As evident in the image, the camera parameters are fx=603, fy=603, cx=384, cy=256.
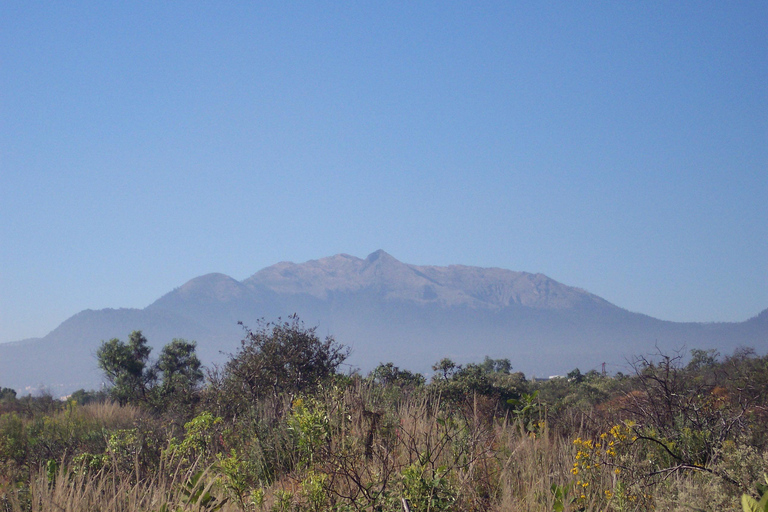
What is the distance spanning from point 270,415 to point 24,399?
26277 mm

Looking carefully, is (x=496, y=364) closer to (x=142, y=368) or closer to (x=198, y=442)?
(x=142, y=368)

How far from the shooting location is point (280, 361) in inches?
588

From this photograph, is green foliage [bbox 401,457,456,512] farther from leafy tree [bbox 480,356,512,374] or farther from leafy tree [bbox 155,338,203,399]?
leafy tree [bbox 480,356,512,374]

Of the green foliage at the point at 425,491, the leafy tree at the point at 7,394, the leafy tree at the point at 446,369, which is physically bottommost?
the leafy tree at the point at 7,394

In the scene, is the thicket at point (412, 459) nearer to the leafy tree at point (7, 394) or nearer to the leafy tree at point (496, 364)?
the leafy tree at point (7, 394)

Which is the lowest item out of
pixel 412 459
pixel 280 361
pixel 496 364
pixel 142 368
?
pixel 496 364

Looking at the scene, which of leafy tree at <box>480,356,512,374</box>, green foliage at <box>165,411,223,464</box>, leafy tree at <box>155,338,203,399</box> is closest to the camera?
green foliage at <box>165,411,223,464</box>

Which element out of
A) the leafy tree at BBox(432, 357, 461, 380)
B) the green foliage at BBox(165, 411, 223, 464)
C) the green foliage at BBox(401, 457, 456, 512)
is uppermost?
the green foliage at BBox(401, 457, 456, 512)

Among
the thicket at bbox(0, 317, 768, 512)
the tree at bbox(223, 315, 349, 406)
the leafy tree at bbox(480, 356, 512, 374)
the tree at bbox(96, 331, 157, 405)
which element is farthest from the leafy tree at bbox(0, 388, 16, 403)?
the leafy tree at bbox(480, 356, 512, 374)

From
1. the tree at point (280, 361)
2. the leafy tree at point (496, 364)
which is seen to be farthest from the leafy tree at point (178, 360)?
the tree at point (280, 361)

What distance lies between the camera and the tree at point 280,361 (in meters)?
14.5

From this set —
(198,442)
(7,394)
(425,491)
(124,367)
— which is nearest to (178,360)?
(124,367)

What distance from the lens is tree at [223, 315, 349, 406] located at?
14.5 meters

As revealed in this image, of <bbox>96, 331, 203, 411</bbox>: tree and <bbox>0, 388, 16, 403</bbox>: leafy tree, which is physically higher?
<bbox>96, 331, 203, 411</bbox>: tree
